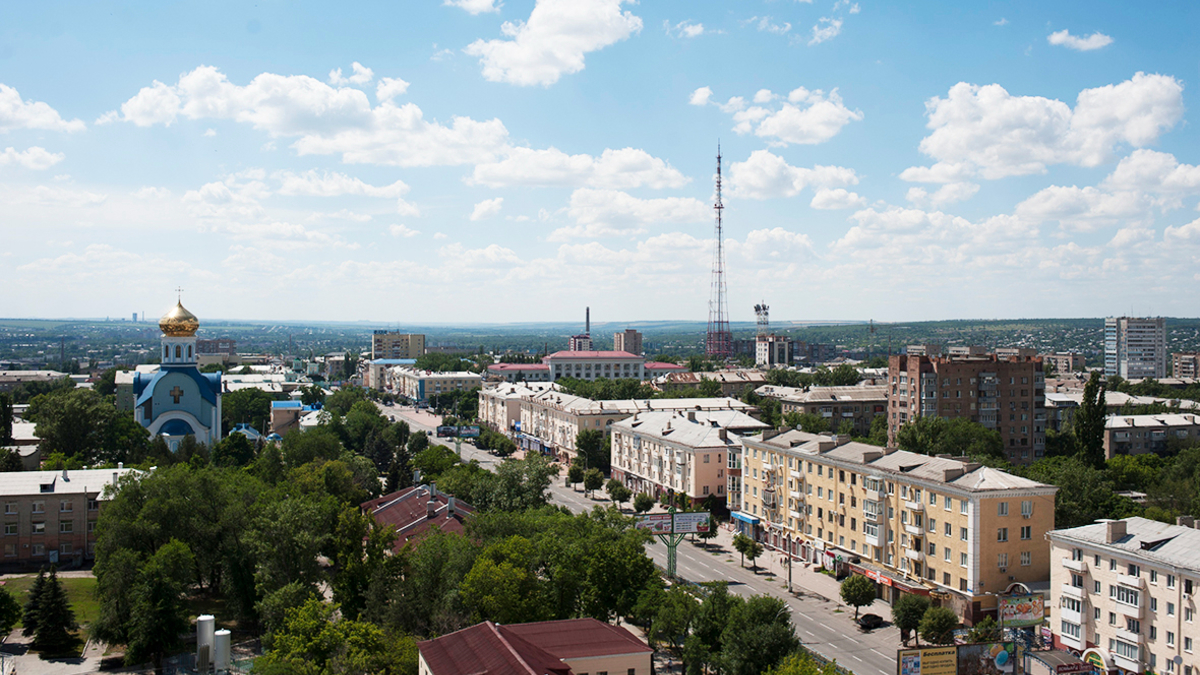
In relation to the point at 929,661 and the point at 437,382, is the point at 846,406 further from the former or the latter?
the point at 929,661

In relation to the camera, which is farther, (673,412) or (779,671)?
Result: (673,412)

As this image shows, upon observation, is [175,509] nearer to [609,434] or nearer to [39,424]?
[39,424]

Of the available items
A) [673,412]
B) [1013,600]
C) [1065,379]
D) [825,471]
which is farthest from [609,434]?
[1065,379]

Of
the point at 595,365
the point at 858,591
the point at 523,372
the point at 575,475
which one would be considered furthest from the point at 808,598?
the point at 523,372

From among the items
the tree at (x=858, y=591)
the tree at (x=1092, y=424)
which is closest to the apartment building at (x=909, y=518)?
the tree at (x=858, y=591)

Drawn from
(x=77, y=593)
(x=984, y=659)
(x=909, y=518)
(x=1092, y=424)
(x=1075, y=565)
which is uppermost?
(x=1092, y=424)

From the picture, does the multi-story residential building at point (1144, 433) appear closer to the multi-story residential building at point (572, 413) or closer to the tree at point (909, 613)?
the multi-story residential building at point (572, 413)
